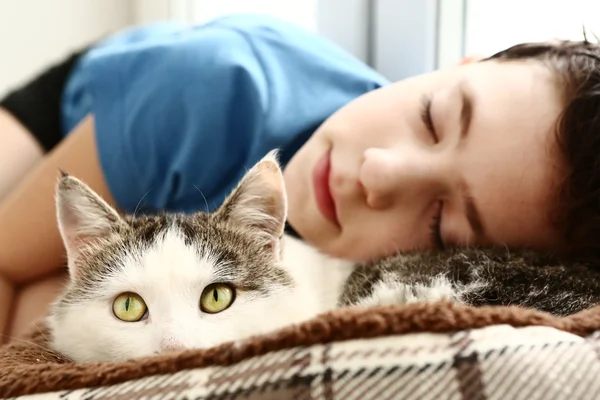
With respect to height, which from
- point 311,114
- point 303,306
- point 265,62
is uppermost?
point 265,62

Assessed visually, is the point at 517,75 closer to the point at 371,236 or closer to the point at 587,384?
the point at 371,236

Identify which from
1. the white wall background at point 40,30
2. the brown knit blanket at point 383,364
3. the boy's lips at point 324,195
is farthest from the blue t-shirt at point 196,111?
the white wall background at point 40,30

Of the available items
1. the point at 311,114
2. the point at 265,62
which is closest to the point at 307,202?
the point at 311,114

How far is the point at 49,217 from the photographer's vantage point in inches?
49.3

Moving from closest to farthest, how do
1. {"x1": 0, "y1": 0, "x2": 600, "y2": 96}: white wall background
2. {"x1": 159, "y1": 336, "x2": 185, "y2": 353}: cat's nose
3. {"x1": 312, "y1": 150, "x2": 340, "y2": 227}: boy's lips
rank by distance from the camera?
{"x1": 159, "y1": 336, "x2": 185, "y2": 353}: cat's nose → {"x1": 312, "y1": 150, "x2": 340, "y2": 227}: boy's lips → {"x1": 0, "y1": 0, "x2": 600, "y2": 96}: white wall background

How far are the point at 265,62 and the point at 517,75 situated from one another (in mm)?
578

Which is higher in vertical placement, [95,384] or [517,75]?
[517,75]

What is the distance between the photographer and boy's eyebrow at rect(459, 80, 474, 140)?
3.01 feet

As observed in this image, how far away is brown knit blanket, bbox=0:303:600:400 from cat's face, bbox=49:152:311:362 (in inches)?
3.9

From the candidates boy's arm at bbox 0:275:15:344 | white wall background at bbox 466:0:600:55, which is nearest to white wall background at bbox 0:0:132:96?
boy's arm at bbox 0:275:15:344

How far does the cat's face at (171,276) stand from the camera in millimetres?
654

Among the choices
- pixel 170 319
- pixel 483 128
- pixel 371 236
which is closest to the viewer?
pixel 170 319

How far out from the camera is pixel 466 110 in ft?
3.05

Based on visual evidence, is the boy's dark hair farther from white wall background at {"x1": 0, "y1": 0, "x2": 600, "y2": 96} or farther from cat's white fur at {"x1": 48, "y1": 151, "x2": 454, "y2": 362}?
white wall background at {"x1": 0, "y1": 0, "x2": 600, "y2": 96}
